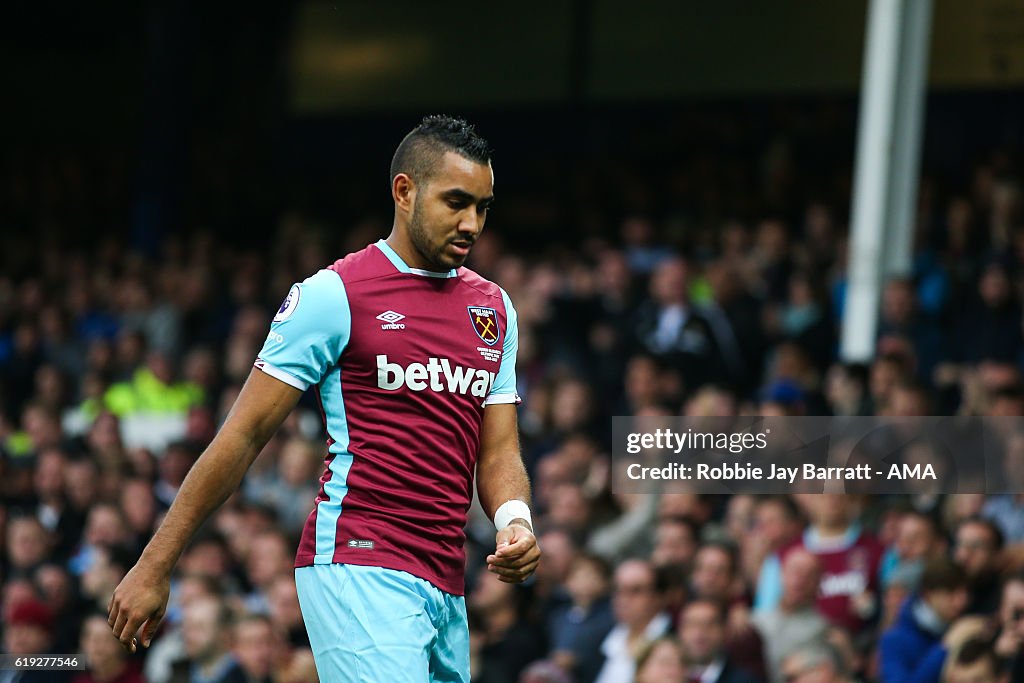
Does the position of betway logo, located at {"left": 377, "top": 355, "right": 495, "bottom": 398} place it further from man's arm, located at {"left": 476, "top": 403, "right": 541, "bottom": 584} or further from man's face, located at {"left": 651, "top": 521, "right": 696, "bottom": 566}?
man's face, located at {"left": 651, "top": 521, "right": 696, "bottom": 566}

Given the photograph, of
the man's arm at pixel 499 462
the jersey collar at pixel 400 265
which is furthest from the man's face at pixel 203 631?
the jersey collar at pixel 400 265

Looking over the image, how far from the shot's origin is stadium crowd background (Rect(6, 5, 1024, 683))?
6.97 meters

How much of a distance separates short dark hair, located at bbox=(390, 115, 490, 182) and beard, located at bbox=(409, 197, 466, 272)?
0.08 metres

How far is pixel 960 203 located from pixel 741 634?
355cm

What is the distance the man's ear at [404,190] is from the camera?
3947mm

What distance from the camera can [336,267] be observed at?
13.0ft

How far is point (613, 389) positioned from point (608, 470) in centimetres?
118

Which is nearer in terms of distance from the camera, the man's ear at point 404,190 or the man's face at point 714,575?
the man's ear at point 404,190

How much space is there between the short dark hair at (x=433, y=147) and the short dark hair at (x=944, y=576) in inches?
131

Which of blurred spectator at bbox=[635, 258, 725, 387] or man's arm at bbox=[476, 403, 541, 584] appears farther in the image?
blurred spectator at bbox=[635, 258, 725, 387]

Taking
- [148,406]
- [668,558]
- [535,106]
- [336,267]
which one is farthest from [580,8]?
[336,267]

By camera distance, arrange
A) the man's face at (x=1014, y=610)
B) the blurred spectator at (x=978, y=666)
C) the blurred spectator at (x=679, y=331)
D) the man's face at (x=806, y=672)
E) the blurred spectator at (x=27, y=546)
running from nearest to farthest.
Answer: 1. the blurred spectator at (x=978, y=666)
2. the man's face at (x=1014, y=610)
3. the man's face at (x=806, y=672)
4. the blurred spectator at (x=679, y=331)
5. the blurred spectator at (x=27, y=546)

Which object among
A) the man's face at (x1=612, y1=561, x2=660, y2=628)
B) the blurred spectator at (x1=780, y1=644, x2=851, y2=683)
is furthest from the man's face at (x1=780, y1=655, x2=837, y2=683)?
the man's face at (x1=612, y1=561, x2=660, y2=628)

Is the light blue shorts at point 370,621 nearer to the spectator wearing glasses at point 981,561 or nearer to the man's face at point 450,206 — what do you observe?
the man's face at point 450,206
